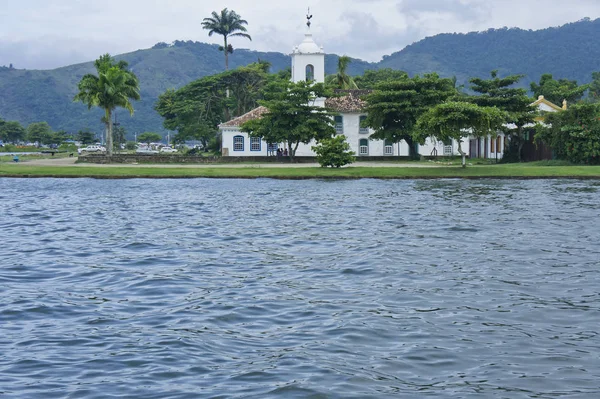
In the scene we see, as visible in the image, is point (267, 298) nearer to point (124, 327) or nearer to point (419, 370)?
point (124, 327)

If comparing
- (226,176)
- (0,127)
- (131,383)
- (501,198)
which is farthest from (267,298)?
(0,127)

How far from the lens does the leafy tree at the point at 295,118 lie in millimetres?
63219

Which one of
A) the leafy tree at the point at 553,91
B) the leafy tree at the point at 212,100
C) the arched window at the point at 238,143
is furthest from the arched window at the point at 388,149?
the leafy tree at the point at 553,91

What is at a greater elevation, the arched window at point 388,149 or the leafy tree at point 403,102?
the leafy tree at point 403,102

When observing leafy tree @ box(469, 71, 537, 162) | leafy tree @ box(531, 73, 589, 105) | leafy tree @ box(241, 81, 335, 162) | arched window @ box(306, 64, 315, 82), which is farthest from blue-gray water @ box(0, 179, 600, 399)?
leafy tree @ box(531, 73, 589, 105)

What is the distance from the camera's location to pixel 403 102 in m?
62.5

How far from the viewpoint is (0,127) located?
14075 cm

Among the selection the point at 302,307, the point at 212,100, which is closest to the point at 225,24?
the point at 212,100

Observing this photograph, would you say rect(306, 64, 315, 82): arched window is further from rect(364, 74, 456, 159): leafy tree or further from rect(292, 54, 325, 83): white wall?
rect(364, 74, 456, 159): leafy tree

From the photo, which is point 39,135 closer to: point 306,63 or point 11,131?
point 11,131

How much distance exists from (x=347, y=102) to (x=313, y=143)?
6399 millimetres

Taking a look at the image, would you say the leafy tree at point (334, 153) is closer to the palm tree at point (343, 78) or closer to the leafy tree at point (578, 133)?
the leafy tree at point (578, 133)

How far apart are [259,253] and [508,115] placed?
39541 mm

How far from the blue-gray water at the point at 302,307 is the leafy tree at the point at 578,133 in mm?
28438
